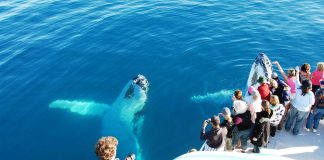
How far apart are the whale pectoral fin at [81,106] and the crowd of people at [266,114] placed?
8461 millimetres

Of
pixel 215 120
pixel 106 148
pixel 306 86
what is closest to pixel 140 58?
pixel 306 86

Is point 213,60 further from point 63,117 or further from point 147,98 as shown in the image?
point 63,117

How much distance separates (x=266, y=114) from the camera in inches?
411

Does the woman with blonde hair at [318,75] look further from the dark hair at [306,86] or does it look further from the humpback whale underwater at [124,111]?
the humpback whale underwater at [124,111]

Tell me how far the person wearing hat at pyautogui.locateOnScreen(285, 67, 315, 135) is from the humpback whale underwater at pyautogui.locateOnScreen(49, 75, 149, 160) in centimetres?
686

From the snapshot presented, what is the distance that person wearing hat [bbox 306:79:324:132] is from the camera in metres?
12.0

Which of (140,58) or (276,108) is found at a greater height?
(276,108)

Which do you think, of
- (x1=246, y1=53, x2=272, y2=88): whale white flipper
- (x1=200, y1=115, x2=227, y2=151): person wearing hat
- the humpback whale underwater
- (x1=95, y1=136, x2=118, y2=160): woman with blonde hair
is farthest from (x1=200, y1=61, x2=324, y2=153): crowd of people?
the humpback whale underwater

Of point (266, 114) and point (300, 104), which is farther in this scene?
point (300, 104)

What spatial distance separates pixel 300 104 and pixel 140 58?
13.0 meters

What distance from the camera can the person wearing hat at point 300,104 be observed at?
11.5 meters

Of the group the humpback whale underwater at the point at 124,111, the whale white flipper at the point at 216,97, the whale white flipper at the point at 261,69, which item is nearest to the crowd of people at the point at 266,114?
the whale white flipper at the point at 261,69

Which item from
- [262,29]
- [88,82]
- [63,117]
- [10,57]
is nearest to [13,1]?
[10,57]

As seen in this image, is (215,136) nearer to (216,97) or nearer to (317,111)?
(317,111)
